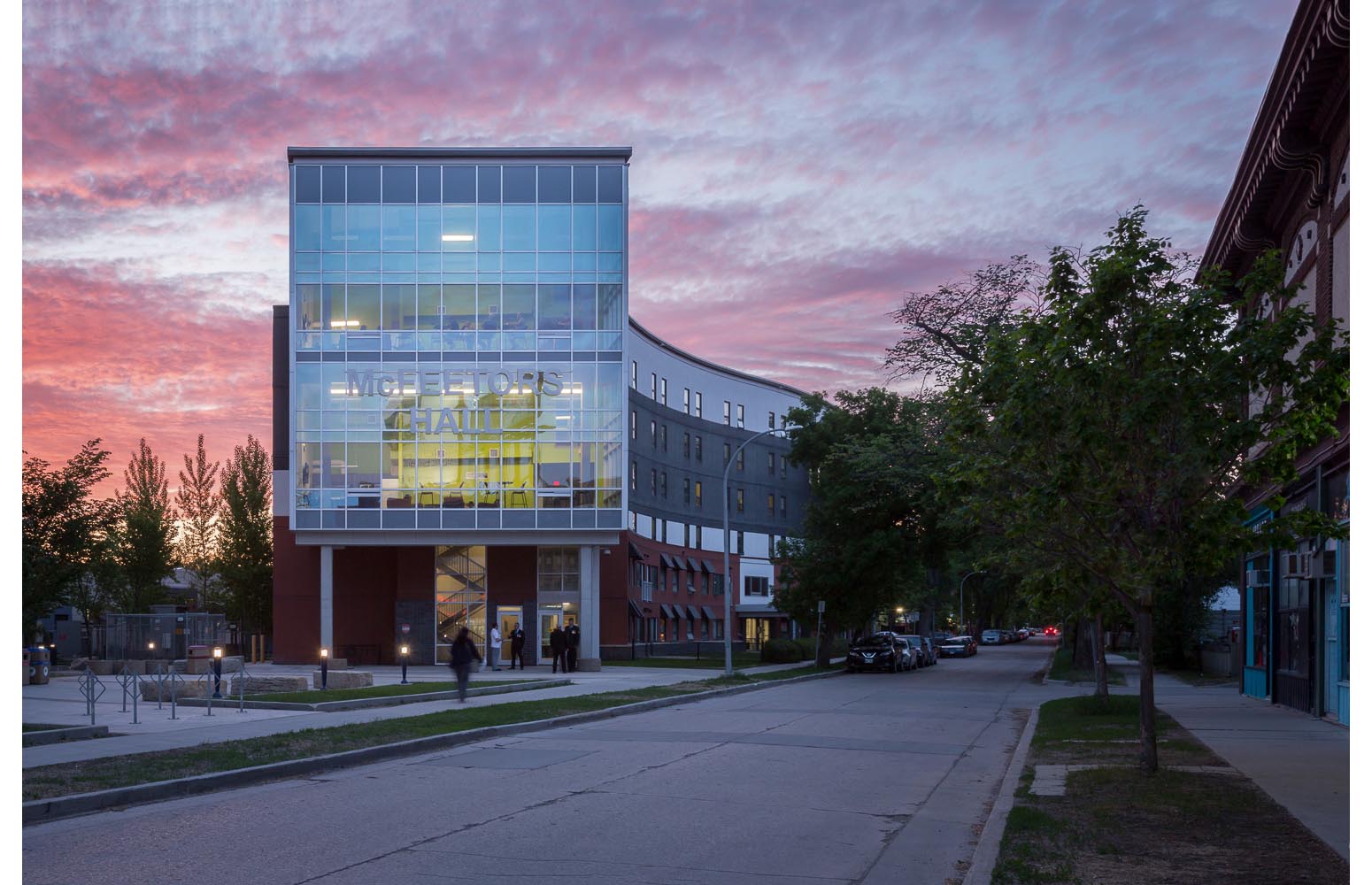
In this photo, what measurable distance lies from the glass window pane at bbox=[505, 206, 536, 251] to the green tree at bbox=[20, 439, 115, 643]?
82.1 feet

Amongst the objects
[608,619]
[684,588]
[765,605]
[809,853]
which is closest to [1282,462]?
[809,853]

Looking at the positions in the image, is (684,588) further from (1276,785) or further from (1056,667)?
(1276,785)

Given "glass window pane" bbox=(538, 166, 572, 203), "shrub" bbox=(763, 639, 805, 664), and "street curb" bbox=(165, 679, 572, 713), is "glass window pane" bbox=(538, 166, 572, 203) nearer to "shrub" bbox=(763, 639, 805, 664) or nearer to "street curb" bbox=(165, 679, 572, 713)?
"shrub" bbox=(763, 639, 805, 664)

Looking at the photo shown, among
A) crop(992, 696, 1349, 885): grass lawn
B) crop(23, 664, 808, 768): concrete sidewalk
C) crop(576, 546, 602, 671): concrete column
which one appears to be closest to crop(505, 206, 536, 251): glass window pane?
crop(576, 546, 602, 671): concrete column

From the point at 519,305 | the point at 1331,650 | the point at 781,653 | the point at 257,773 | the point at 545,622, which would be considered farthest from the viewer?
the point at 781,653

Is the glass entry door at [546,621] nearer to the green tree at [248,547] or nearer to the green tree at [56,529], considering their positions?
the green tree at [248,547]

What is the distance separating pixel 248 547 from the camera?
71062mm

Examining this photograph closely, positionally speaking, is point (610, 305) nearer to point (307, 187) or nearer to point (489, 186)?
point (489, 186)

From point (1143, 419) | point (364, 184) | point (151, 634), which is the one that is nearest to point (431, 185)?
point (364, 184)

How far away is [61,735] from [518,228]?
36556mm

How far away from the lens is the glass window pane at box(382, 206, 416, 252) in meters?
51.8

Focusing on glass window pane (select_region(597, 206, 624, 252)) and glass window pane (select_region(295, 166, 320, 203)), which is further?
glass window pane (select_region(597, 206, 624, 252))

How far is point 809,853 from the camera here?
10352 millimetres

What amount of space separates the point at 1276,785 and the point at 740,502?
68601mm
